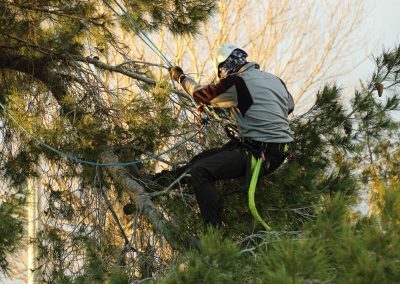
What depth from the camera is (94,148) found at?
4195 mm

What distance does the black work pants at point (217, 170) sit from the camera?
11.3ft

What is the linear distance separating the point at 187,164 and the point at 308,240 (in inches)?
81.3

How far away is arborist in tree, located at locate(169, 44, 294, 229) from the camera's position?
3498 millimetres

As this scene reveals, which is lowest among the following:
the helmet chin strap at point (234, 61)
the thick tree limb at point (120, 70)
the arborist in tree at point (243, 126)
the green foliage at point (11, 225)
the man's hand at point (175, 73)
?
the green foliage at point (11, 225)

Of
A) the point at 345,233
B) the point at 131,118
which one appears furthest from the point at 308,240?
the point at 131,118

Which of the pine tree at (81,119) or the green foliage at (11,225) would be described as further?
the pine tree at (81,119)

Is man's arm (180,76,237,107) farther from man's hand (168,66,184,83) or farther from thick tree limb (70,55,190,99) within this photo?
thick tree limb (70,55,190,99)

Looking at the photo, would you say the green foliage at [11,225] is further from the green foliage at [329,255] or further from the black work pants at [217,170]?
the green foliage at [329,255]

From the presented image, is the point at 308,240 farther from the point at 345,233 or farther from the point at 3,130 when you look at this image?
the point at 3,130

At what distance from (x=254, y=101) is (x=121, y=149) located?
3.96ft

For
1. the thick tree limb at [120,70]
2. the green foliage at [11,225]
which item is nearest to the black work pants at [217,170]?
the green foliage at [11,225]

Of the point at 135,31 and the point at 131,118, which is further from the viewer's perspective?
the point at 135,31

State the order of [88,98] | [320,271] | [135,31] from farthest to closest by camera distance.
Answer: [135,31], [88,98], [320,271]

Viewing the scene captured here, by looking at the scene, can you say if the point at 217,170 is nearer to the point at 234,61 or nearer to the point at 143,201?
the point at 143,201
